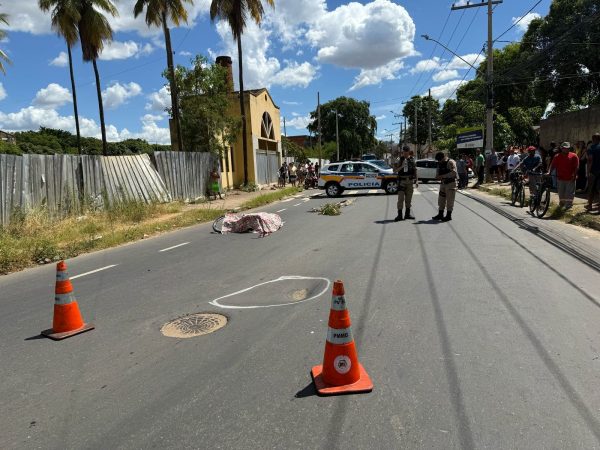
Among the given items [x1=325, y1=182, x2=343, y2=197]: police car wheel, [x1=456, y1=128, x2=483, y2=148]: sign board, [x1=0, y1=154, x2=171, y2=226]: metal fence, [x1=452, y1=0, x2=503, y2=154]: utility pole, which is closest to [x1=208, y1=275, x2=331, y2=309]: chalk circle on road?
[x1=0, y1=154, x2=171, y2=226]: metal fence

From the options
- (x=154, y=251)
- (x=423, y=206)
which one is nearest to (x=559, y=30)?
(x=423, y=206)

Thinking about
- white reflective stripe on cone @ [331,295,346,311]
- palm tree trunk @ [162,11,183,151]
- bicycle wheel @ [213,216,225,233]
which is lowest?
bicycle wheel @ [213,216,225,233]

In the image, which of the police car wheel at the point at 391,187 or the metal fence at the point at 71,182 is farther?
the police car wheel at the point at 391,187

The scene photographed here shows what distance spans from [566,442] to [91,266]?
766 cm

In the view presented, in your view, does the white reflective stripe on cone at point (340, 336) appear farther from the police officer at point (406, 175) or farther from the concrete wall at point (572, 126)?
the concrete wall at point (572, 126)

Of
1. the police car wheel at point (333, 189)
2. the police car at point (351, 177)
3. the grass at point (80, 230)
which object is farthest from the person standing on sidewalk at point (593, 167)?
the police car wheel at point (333, 189)

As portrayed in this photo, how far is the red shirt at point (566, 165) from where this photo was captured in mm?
11172

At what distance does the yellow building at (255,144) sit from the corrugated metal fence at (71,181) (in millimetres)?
10468

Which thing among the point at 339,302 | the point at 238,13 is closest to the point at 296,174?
the point at 238,13

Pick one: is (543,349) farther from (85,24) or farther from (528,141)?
(528,141)

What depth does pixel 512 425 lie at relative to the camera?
2.91 m

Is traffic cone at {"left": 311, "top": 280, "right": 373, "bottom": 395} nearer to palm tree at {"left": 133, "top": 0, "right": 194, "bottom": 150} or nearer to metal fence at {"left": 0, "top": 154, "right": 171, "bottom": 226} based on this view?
metal fence at {"left": 0, "top": 154, "right": 171, "bottom": 226}

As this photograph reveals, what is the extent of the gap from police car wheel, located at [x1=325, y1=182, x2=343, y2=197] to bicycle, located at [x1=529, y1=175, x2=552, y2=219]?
11302 millimetres

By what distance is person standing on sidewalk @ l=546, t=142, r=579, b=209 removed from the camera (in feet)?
36.7
